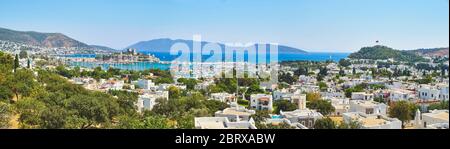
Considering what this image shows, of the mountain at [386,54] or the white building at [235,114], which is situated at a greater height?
the mountain at [386,54]

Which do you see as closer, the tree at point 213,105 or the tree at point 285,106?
the tree at point 213,105

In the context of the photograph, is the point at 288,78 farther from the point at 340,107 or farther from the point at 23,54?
the point at 23,54

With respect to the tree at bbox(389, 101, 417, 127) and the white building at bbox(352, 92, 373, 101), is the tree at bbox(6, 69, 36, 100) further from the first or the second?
the white building at bbox(352, 92, 373, 101)

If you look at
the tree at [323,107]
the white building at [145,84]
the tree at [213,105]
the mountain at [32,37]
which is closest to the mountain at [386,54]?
the tree at [323,107]

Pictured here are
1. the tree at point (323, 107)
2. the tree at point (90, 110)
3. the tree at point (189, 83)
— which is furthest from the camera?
the tree at point (189, 83)

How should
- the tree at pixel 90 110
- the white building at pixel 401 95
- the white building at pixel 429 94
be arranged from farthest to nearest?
the white building at pixel 401 95, the white building at pixel 429 94, the tree at pixel 90 110

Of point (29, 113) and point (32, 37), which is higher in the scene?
point (32, 37)

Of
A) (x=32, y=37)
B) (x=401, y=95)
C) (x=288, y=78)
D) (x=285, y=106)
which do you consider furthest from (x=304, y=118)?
(x=288, y=78)

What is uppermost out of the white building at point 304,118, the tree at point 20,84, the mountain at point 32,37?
the mountain at point 32,37

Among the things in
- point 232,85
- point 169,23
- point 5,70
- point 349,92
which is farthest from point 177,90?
point 349,92

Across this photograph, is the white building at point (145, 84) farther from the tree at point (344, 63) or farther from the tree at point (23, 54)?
the tree at point (344, 63)
